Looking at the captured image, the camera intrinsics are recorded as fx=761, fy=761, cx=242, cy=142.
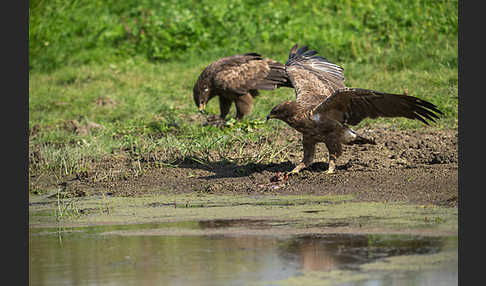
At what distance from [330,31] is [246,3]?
213 cm

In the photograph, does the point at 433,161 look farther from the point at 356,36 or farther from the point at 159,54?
the point at 159,54

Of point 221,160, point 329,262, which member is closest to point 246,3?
point 221,160

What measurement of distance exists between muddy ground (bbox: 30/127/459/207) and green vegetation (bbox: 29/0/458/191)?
219 mm

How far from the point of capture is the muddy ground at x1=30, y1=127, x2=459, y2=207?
272 inches

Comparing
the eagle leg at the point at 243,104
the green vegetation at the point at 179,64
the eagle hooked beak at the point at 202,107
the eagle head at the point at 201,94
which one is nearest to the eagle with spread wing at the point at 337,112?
the green vegetation at the point at 179,64

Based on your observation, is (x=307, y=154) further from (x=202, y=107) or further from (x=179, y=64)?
(x=179, y=64)

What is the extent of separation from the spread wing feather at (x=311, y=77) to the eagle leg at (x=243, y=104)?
1209 mm

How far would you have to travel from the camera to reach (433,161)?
26.2 ft

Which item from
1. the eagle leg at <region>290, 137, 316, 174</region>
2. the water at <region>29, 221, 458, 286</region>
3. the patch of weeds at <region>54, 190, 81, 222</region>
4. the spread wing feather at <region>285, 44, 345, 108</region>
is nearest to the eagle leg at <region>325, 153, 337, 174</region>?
the eagle leg at <region>290, 137, 316, 174</region>

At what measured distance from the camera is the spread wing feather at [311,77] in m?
8.05

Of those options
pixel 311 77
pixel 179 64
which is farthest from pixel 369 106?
pixel 179 64

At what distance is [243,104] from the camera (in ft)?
35.0

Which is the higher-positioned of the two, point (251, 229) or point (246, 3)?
point (246, 3)

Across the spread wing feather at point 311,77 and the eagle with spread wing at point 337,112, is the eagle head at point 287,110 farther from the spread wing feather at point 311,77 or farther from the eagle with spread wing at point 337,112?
the spread wing feather at point 311,77
